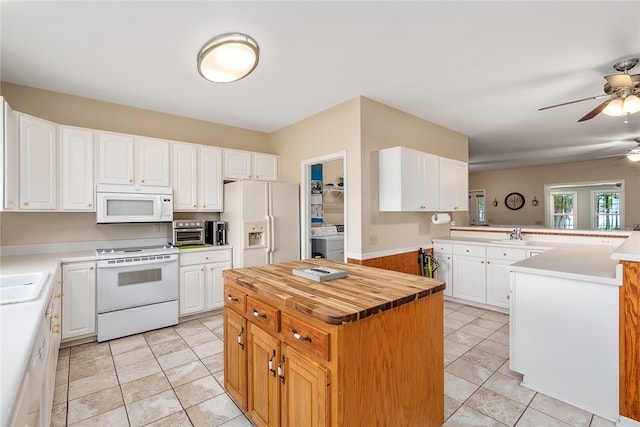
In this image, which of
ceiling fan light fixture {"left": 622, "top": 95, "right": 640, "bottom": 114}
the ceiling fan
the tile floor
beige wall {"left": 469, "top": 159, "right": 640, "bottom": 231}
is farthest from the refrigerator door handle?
beige wall {"left": 469, "top": 159, "right": 640, "bottom": 231}

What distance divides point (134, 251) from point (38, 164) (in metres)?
1.19

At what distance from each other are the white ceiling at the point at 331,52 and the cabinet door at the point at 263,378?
2083 mm

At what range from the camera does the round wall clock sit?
868 cm

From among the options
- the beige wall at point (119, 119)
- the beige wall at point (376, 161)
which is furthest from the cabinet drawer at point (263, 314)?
the beige wall at point (119, 119)

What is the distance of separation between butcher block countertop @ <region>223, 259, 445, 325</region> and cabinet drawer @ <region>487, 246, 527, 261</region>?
104 inches

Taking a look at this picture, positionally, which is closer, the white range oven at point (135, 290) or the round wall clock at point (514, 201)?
the white range oven at point (135, 290)

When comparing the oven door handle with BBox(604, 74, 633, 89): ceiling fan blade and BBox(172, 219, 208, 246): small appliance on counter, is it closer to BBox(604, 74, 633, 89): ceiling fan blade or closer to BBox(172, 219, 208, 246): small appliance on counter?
BBox(172, 219, 208, 246): small appliance on counter

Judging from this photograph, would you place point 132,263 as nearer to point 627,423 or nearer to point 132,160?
point 132,160

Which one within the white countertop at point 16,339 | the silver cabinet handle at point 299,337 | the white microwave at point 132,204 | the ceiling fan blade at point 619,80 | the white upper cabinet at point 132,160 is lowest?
the silver cabinet handle at point 299,337

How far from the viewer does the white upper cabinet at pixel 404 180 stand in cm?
347

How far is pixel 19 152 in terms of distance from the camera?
8.82 ft

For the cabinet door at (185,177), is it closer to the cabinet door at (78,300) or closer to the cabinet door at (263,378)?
the cabinet door at (78,300)

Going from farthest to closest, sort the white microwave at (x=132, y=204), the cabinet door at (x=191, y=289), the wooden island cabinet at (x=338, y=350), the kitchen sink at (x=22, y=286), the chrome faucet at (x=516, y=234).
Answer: the chrome faucet at (x=516, y=234), the cabinet door at (x=191, y=289), the white microwave at (x=132, y=204), the kitchen sink at (x=22, y=286), the wooden island cabinet at (x=338, y=350)

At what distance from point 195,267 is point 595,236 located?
5098mm
